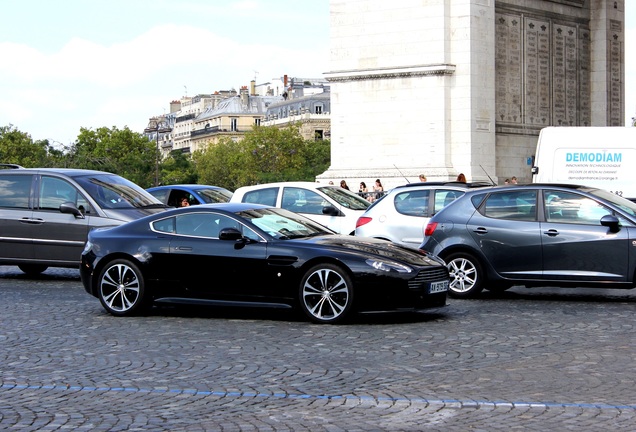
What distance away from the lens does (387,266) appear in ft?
39.8

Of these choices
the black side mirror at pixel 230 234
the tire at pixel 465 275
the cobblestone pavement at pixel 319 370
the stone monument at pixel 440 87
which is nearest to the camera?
the cobblestone pavement at pixel 319 370

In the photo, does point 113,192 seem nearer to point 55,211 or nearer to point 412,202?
point 55,211

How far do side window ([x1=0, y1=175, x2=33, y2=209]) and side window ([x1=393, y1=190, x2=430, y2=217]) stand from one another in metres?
5.22

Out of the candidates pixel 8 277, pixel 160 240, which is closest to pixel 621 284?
pixel 160 240

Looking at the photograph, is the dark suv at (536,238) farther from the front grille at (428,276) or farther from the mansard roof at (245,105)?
the mansard roof at (245,105)

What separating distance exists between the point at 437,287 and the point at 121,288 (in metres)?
3.35

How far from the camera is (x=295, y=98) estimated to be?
144000mm

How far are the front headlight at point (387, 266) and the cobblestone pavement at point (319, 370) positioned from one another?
0.56m

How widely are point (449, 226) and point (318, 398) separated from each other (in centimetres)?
737

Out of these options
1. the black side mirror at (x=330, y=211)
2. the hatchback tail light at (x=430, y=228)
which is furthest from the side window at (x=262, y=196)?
A: the hatchback tail light at (x=430, y=228)

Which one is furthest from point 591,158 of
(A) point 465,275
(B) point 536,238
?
(B) point 536,238

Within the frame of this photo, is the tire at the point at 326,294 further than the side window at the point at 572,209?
No

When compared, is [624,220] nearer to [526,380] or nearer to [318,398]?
[526,380]

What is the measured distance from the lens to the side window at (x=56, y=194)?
1762 centimetres
